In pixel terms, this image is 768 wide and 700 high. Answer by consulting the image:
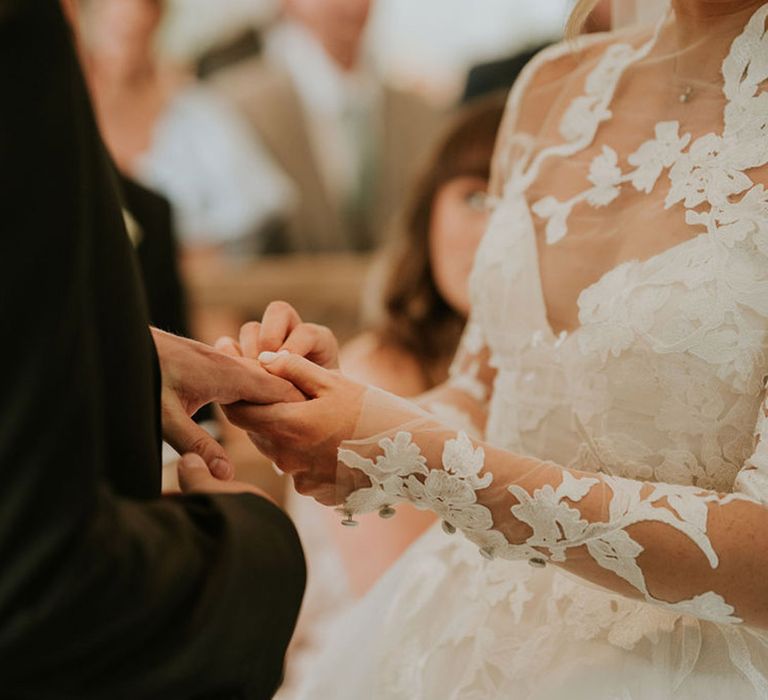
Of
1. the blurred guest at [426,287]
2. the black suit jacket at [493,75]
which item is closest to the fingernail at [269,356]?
the blurred guest at [426,287]

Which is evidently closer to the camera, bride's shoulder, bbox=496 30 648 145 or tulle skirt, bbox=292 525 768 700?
tulle skirt, bbox=292 525 768 700

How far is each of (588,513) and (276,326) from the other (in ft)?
1.12

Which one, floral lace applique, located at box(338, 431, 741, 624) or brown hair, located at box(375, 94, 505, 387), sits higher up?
floral lace applique, located at box(338, 431, 741, 624)

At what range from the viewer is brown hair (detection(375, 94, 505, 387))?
7.00 feet

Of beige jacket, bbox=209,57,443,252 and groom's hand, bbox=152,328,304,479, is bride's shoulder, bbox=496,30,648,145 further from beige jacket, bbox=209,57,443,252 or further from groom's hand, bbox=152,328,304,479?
beige jacket, bbox=209,57,443,252

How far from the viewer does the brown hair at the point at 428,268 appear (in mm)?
2135

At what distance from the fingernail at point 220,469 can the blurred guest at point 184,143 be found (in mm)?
2762

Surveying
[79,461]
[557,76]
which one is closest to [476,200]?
[557,76]

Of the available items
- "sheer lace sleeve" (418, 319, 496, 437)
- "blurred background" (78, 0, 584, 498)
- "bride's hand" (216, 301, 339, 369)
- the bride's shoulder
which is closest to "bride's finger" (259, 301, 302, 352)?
"bride's hand" (216, 301, 339, 369)

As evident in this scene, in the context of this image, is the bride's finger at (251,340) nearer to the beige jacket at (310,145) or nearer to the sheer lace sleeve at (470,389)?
the sheer lace sleeve at (470,389)

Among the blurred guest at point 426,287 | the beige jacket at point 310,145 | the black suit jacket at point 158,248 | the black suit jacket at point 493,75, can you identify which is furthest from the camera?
the beige jacket at point 310,145

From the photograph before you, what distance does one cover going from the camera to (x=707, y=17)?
1.18m

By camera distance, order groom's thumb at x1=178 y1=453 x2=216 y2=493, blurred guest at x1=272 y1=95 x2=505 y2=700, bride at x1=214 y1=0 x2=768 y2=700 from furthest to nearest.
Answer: blurred guest at x1=272 y1=95 x2=505 y2=700 < bride at x1=214 y1=0 x2=768 y2=700 < groom's thumb at x1=178 y1=453 x2=216 y2=493

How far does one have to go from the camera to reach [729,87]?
1.14 m
